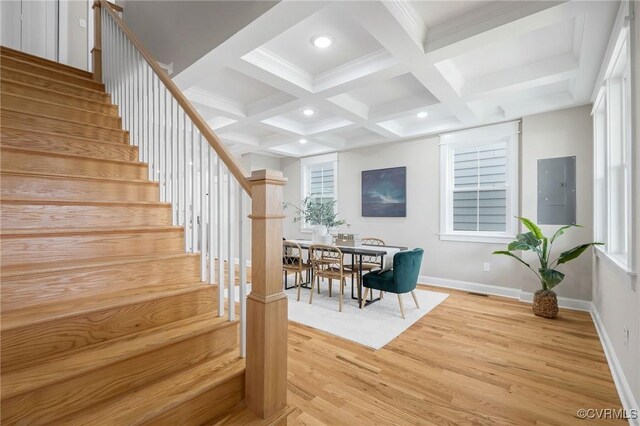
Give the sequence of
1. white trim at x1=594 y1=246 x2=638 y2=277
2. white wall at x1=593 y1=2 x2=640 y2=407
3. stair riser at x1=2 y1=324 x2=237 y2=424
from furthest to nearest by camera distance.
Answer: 1. white trim at x1=594 y1=246 x2=638 y2=277
2. white wall at x1=593 y1=2 x2=640 y2=407
3. stair riser at x1=2 y1=324 x2=237 y2=424

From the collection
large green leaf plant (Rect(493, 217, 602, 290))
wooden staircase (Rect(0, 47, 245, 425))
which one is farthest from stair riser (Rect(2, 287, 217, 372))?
large green leaf plant (Rect(493, 217, 602, 290))

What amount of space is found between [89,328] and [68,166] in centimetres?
131

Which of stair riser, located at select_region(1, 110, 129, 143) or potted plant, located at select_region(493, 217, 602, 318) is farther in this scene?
potted plant, located at select_region(493, 217, 602, 318)

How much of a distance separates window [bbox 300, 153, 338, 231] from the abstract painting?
76cm

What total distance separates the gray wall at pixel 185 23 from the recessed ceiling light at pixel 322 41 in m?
0.66

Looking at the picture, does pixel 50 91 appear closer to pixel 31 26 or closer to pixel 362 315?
pixel 31 26

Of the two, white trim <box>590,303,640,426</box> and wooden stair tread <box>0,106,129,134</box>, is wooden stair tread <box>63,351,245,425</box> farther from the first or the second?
A: white trim <box>590,303,640,426</box>

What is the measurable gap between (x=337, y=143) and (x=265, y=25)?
376cm

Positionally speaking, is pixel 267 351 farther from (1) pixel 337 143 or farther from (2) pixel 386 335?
(1) pixel 337 143

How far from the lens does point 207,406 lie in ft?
4.34

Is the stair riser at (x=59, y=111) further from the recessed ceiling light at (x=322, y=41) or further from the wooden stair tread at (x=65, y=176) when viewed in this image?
the recessed ceiling light at (x=322, y=41)

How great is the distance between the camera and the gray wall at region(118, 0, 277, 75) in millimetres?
2293

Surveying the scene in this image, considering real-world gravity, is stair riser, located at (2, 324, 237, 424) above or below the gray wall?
below

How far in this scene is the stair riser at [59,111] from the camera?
219cm
